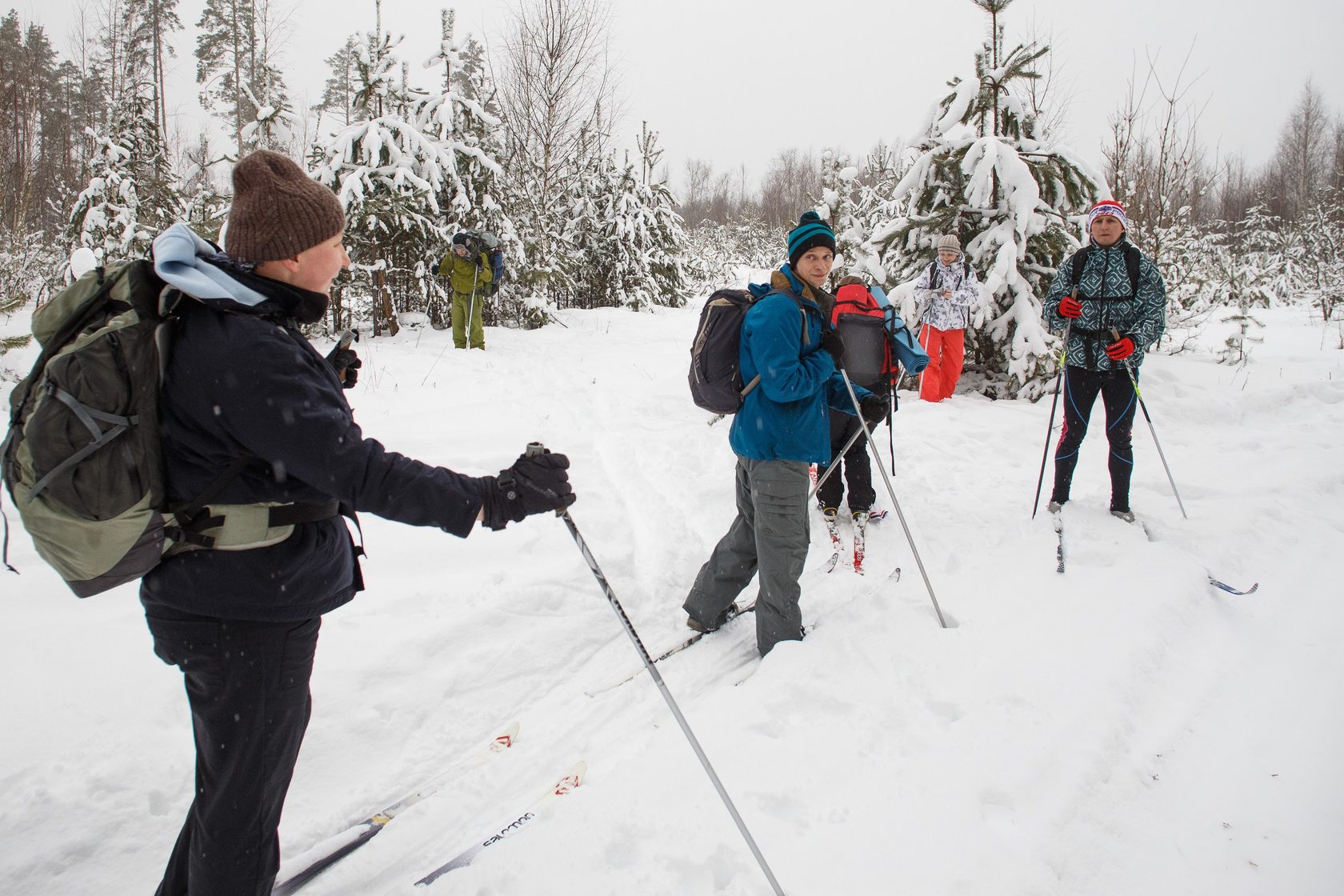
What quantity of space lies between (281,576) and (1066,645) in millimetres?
3436

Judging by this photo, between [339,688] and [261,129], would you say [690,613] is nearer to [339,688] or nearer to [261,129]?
[339,688]

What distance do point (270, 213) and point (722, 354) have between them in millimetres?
2094

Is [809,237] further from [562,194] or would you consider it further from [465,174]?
[562,194]

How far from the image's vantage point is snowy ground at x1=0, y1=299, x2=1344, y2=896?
225 cm

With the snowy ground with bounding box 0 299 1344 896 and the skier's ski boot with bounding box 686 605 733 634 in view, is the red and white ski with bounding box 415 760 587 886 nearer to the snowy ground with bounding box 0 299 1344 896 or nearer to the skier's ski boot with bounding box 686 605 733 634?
the snowy ground with bounding box 0 299 1344 896

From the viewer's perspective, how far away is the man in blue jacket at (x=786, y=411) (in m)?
3.13

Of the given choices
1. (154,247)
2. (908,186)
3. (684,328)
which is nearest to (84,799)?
(154,247)

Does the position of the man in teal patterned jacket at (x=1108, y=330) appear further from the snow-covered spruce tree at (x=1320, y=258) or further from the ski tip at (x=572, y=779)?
the snow-covered spruce tree at (x=1320, y=258)

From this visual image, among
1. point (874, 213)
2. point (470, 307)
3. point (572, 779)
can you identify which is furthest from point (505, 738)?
point (874, 213)

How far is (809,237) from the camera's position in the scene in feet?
10.9

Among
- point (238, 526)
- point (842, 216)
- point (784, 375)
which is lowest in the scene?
point (238, 526)

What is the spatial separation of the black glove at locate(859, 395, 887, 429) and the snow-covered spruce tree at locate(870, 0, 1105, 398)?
3.27 meters

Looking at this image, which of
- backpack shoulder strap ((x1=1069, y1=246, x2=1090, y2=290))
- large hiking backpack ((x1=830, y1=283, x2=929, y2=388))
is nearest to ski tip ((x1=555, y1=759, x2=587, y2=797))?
large hiking backpack ((x1=830, y1=283, x2=929, y2=388))

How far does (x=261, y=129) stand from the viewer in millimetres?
11039
